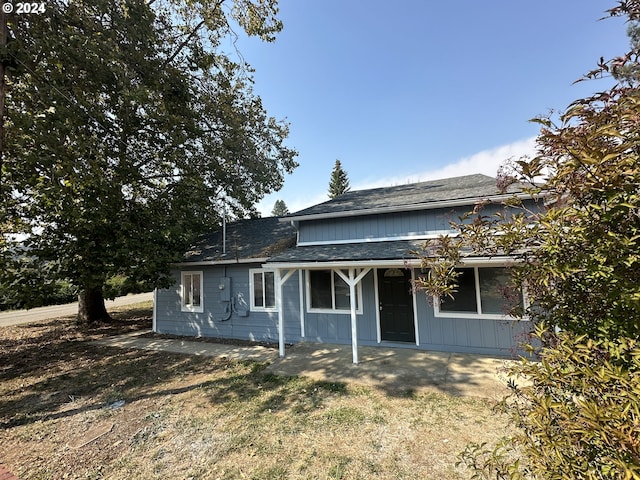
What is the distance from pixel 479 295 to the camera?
24.1ft

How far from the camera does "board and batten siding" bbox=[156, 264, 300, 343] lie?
9344mm

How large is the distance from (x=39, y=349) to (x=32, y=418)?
6.10 metres

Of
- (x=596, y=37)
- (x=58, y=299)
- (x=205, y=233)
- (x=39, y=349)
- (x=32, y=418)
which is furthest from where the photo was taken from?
(x=58, y=299)

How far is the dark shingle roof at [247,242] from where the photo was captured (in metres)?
10.2

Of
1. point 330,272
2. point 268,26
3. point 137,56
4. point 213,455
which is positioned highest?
point 268,26

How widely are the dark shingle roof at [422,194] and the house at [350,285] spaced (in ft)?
0.13

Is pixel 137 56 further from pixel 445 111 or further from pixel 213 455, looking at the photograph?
pixel 445 111

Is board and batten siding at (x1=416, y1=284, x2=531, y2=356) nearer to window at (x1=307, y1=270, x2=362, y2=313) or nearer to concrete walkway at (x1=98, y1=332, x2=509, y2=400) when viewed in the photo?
concrete walkway at (x1=98, y1=332, x2=509, y2=400)

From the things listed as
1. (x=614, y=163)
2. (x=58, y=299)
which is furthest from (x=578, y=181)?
(x=58, y=299)

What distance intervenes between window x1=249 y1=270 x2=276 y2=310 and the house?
3cm

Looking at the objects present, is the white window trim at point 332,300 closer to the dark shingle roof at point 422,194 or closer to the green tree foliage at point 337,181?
the dark shingle roof at point 422,194

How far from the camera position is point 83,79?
7.16 meters

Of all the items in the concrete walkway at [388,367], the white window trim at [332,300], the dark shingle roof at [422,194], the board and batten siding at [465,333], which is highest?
the dark shingle roof at [422,194]

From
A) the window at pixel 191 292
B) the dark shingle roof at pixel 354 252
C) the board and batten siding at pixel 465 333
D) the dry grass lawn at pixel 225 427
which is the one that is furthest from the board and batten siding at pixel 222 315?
the board and batten siding at pixel 465 333
